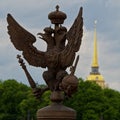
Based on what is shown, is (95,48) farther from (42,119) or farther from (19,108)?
(42,119)

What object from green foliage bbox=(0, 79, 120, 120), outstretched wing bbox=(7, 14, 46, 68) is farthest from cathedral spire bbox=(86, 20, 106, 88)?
outstretched wing bbox=(7, 14, 46, 68)

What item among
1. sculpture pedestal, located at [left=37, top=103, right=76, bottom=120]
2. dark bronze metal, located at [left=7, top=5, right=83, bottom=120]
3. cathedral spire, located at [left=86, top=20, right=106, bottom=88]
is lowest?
sculpture pedestal, located at [left=37, top=103, right=76, bottom=120]

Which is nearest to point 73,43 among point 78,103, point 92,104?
point 78,103

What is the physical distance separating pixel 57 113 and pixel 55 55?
72cm

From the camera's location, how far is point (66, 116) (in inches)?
351

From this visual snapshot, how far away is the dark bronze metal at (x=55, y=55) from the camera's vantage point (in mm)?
8945

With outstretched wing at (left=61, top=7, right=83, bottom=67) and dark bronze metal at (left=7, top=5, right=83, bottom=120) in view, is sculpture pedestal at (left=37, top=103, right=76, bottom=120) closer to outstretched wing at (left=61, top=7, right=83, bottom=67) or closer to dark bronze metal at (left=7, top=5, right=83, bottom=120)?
dark bronze metal at (left=7, top=5, right=83, bottom=120)

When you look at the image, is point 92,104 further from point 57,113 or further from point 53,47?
point 57,113

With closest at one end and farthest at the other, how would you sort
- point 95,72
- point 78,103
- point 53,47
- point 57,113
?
point 57,113, point 53,47, point 78,103, point 95,72

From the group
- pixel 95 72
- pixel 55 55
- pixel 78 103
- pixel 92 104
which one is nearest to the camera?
pixel 55 55

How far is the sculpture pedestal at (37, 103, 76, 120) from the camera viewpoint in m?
8.92

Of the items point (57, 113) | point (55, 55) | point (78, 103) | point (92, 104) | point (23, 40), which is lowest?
point (57, 113)

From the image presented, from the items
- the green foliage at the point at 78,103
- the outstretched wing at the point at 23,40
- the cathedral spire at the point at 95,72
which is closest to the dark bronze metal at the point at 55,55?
the outstretched wing at the point at 23,40

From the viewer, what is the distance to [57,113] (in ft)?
29.3
